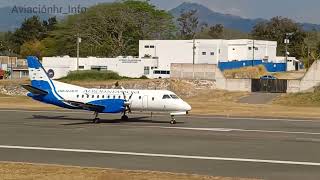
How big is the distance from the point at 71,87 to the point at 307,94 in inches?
1142

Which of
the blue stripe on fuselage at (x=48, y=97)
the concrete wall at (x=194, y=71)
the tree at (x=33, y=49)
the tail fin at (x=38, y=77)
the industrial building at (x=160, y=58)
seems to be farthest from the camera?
the tree at (x=33, y=49)

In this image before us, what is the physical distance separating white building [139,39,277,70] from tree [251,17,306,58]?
180 ft

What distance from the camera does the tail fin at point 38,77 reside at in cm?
3991

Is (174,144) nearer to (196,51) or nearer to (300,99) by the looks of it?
(300,99)

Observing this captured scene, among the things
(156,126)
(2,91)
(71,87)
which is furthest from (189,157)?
(2,91)

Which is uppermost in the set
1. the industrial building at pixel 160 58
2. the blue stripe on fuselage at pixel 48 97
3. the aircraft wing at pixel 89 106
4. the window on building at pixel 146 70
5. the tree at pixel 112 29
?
the tree at pixel 112 29

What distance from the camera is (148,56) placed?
104 m

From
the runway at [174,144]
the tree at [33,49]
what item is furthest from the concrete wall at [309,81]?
the tree at [33,49]

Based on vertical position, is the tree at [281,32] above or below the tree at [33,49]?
above

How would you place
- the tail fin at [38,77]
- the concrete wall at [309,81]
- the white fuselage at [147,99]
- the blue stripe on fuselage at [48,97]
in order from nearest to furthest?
the white fuselage at [147,99] < the blue stripe on fuselage at [48,97] < the tail fin at [38,77] < the concrete wall at [309,81]

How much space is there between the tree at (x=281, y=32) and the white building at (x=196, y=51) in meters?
54.9

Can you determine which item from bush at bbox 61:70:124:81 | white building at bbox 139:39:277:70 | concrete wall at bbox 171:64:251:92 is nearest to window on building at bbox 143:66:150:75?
white building at bbox 139:39:277:70

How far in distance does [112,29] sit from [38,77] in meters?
88.6

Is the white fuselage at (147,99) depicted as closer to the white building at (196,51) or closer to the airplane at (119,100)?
the airplane at (119,100)
